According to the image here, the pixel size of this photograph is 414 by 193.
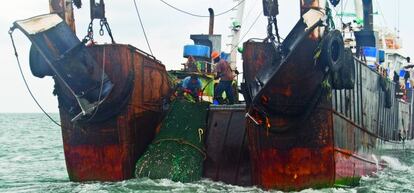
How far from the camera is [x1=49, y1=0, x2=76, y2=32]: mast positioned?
11352 mm

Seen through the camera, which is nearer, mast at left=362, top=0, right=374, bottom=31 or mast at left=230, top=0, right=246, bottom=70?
mast at left=362, top=0, right=374, bottom=31

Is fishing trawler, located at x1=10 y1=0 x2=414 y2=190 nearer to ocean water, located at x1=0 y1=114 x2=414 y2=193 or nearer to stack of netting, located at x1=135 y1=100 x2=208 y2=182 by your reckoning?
stack of netting, located at x1=135 y1=100 x2=208 y2=182

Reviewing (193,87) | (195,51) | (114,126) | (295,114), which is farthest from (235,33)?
(295,114)

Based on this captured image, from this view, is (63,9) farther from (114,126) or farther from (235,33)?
(235,33)

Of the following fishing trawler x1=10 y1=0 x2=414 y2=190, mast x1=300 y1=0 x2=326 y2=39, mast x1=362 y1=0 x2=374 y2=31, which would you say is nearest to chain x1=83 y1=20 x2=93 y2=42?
fishing trawler x1=10 y1=0 x2=414 y2=190

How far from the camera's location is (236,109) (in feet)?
42.0

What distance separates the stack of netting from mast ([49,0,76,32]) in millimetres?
3130

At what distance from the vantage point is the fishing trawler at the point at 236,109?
390 inches

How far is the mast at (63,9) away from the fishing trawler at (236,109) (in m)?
0.02

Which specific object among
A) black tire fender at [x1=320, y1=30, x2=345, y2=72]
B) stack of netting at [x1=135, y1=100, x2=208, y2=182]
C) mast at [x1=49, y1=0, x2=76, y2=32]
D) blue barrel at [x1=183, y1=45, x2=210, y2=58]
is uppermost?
mast at [x1=49, y1=0, x2=76, y2=32]

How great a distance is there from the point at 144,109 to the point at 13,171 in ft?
21.8

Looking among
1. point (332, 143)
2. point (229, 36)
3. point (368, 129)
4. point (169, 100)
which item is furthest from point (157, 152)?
point (229, 36)

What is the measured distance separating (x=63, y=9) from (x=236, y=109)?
15.2 feet

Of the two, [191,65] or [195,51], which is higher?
[195,51]
